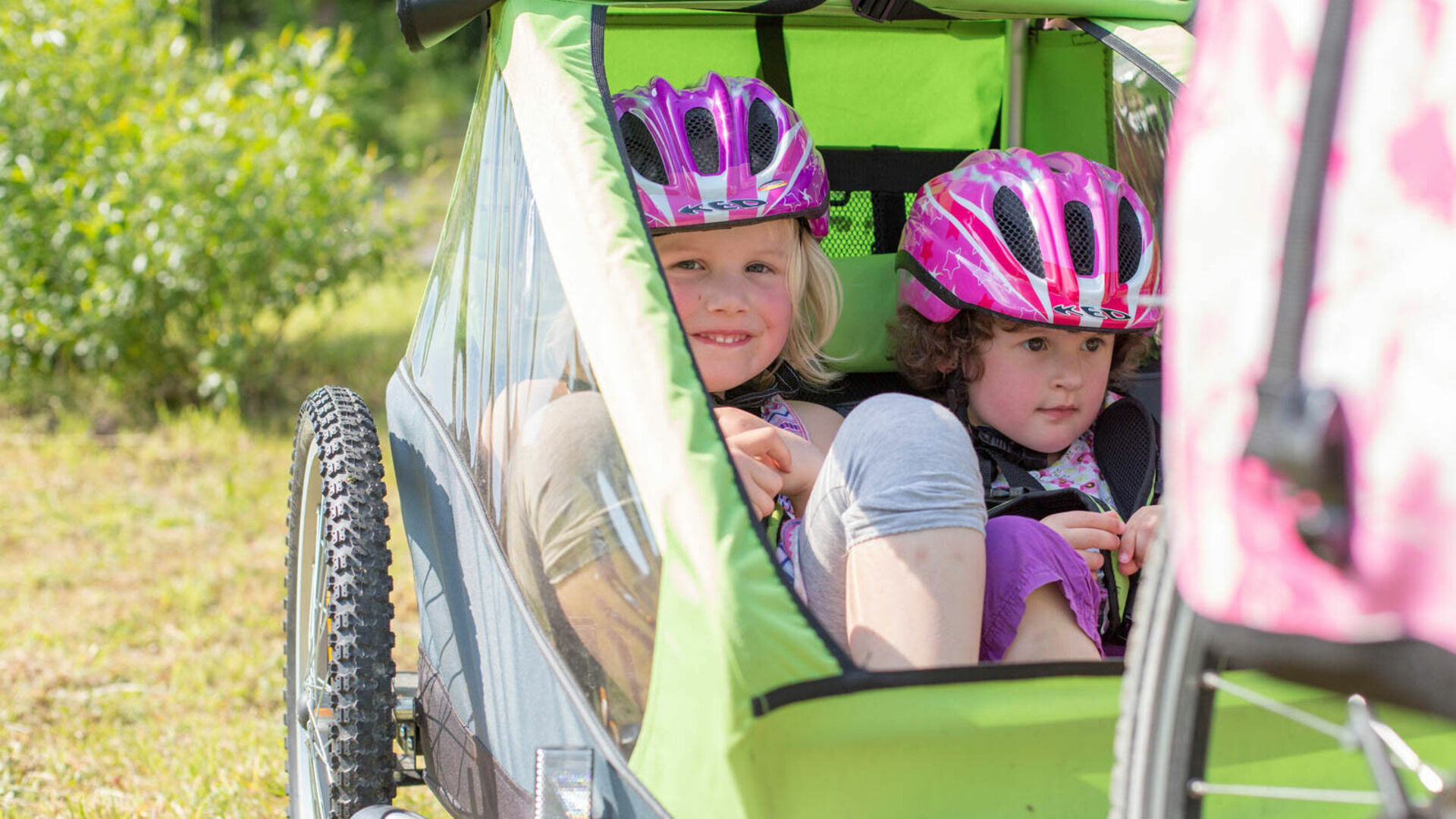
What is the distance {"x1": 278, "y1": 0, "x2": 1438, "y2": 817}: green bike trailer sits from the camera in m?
1.31

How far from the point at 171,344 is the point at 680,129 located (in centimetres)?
387

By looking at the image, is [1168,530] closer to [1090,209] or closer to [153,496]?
[1090,209]

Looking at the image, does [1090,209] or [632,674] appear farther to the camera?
[1090,209]

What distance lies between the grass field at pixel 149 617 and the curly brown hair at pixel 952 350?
4.11ft

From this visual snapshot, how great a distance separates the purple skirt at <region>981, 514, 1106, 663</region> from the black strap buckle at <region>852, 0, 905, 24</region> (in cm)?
91

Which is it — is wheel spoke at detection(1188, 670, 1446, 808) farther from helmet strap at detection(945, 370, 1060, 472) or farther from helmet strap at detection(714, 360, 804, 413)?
helmet strap at detection(714, 360, 804, 413)

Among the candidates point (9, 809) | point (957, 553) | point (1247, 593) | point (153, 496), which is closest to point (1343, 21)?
point (1247, 593)

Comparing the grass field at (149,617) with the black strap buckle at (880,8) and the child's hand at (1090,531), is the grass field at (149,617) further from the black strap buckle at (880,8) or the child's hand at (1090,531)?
the black strap buckle at (880,8)

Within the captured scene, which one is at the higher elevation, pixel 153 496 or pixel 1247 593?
pixel 1247 593

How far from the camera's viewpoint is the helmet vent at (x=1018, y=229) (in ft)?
7.54

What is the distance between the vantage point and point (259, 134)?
529 cm

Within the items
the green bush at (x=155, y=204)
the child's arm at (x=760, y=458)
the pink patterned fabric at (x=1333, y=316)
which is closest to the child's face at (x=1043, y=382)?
the child's arm at (x=760, y=458)

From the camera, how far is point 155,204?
16.4 ft

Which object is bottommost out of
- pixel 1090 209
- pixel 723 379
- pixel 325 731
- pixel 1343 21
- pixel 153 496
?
pixel 153 496
